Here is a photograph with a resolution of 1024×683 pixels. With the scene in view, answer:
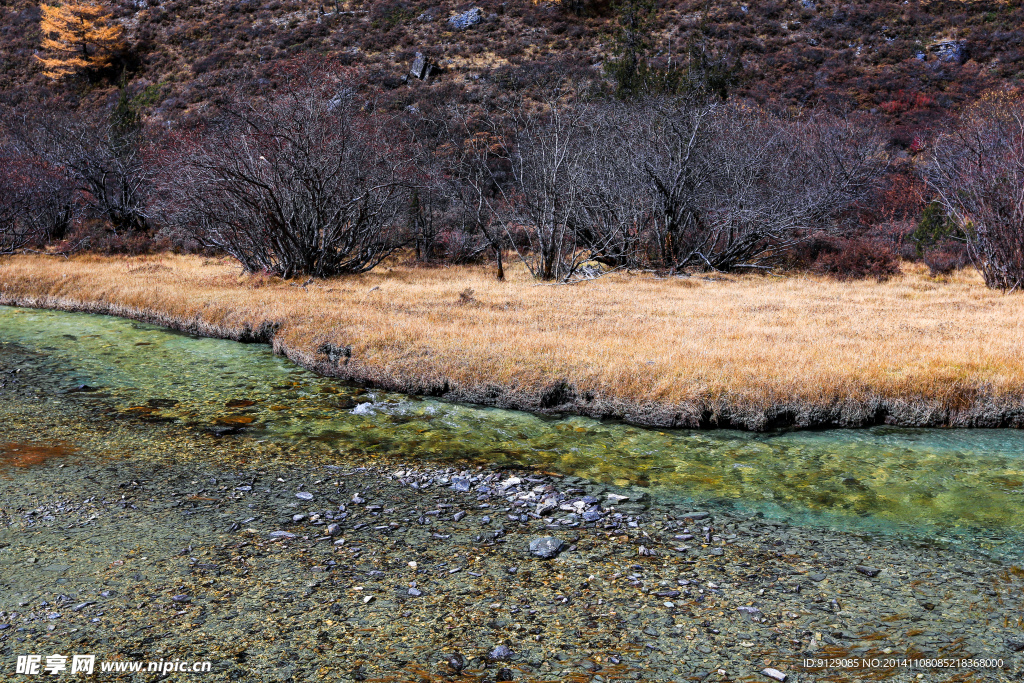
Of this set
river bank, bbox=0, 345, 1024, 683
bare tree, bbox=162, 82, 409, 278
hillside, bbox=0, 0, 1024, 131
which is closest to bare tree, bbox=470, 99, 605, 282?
bare tree, bbox=162, 82, 409, 278

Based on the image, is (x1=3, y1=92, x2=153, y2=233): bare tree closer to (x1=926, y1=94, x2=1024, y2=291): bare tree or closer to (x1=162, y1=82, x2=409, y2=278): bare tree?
(x1=162, y1=82, x2=409, y2=278): bare tree

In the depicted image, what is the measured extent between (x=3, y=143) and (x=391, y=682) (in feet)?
119

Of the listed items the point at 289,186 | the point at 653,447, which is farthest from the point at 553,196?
the point at 653,447

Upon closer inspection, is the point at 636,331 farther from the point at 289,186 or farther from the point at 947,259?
the point at 947,259

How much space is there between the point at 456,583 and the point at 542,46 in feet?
179

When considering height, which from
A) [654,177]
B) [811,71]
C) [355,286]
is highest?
[811,71]

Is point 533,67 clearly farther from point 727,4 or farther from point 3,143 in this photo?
point 3,143

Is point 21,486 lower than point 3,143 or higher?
lower

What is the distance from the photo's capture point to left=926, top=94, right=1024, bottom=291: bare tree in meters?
19.7

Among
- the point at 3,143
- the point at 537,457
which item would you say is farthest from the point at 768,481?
the point at 3,143

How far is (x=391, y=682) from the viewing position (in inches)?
171

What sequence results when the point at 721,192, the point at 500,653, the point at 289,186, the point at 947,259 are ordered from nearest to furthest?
the point at 500,653
the point at 289,186
the point at 947,259
the point at 721,192

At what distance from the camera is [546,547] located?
620cm

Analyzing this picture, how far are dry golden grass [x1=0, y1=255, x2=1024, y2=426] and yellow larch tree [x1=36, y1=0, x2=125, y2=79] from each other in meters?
43.8
